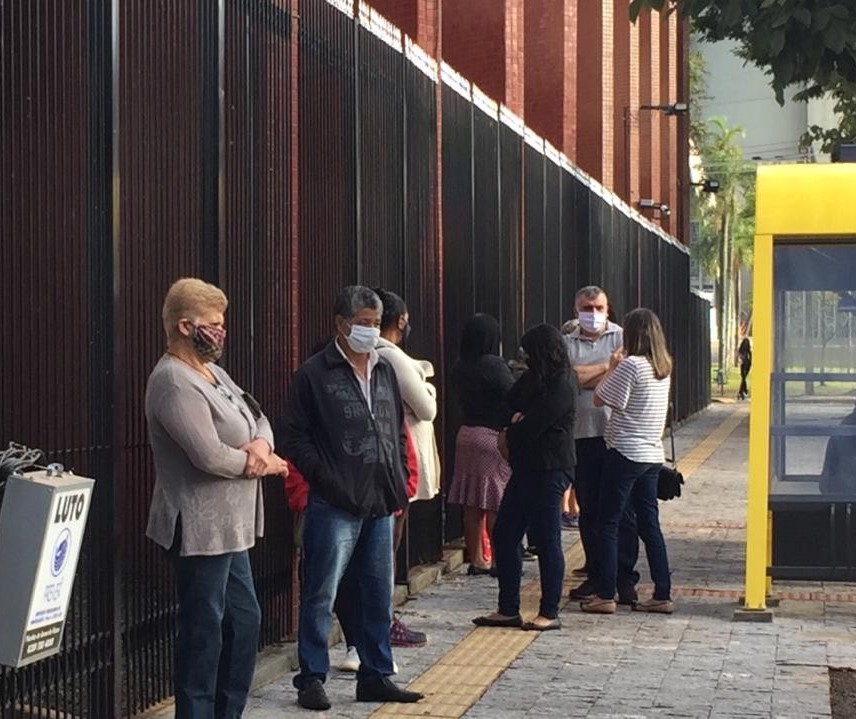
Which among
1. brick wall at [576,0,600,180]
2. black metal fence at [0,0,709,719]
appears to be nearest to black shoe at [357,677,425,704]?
black metal fence at [0,0,709,719]

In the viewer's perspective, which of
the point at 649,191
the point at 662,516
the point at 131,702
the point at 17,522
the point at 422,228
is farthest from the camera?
the point at 649,191

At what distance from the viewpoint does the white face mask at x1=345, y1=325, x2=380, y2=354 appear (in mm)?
7500

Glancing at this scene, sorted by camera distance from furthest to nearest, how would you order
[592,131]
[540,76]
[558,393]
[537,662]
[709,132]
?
[709,132], [592,131], [540,76], [558,393], [537,662]

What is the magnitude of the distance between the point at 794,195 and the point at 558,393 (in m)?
1.88

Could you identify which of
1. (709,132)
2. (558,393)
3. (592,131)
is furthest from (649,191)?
(709,132)

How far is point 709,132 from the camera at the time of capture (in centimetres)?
8900

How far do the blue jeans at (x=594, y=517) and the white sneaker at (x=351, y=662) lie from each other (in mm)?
2456

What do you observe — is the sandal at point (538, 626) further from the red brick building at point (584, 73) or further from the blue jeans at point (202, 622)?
the red brick building at point (584, 73)

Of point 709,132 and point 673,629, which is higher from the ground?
point 709,132

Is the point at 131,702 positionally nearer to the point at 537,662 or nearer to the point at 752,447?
the point at 537,662

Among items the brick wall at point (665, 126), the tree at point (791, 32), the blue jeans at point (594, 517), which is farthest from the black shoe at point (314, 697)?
the brick wall at point (665, 126)

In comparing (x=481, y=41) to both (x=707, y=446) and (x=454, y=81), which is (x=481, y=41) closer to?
(x=454, y=81)

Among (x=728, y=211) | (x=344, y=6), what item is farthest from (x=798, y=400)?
(x=728, y=211)

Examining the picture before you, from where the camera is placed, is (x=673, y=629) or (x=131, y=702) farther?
(x=673, y=629)
